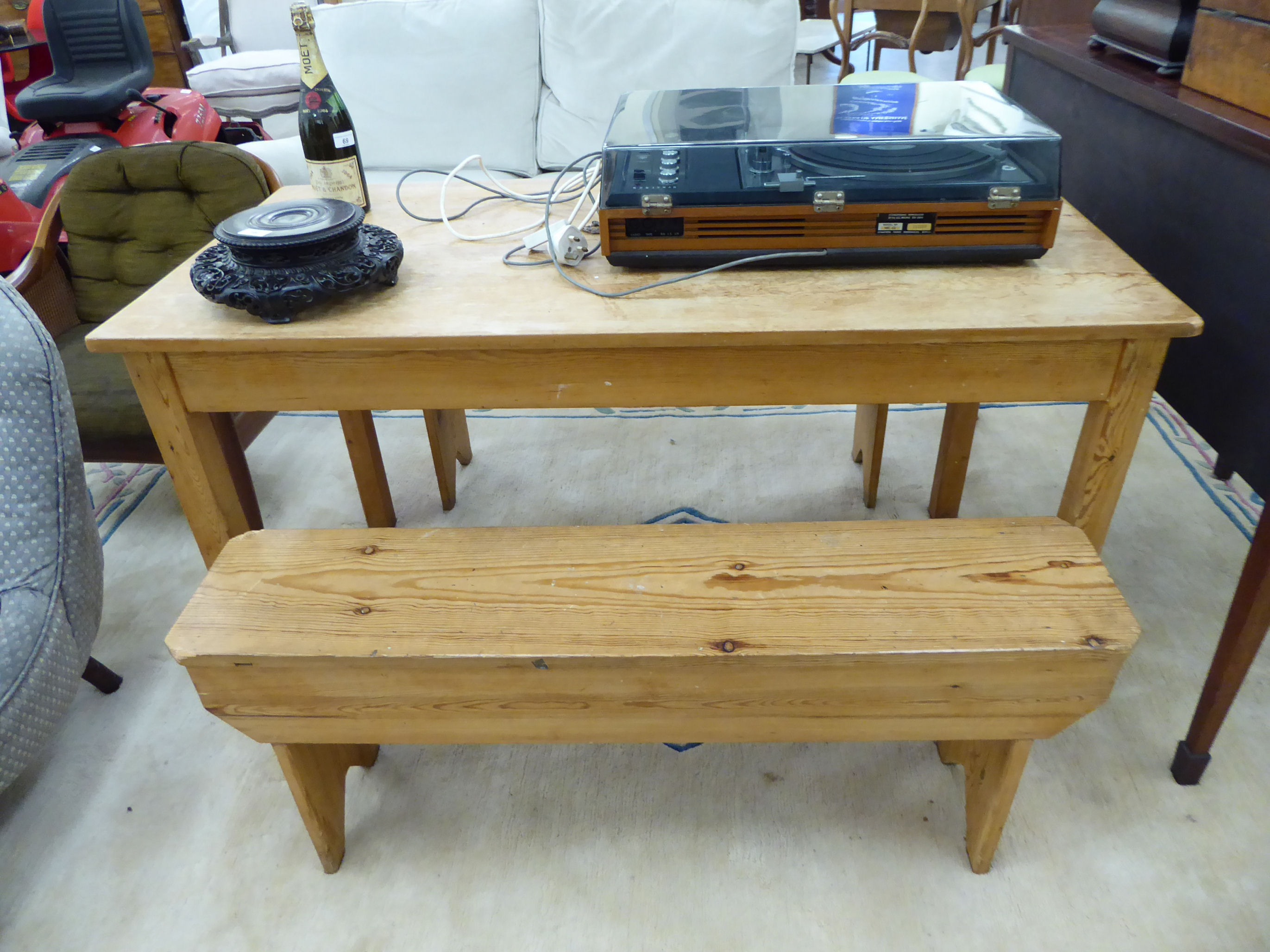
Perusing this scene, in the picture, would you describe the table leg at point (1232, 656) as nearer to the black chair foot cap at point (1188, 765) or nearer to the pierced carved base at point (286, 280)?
the black chair foot cap at point (1188, 765)

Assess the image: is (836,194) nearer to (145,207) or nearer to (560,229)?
(560,229)

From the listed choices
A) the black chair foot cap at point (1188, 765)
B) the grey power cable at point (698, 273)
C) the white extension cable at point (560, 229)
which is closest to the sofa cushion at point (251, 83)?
the white extension cable at point (560, 229)

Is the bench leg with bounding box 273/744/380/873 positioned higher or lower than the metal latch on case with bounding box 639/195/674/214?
lower

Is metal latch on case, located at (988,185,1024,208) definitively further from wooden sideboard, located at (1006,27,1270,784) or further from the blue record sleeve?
wooden sideboard, located at (1006,27,1270,784)

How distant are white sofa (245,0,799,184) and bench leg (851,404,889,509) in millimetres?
1033

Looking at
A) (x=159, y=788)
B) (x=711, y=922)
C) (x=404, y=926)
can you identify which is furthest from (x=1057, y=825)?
(x=159, y=788)

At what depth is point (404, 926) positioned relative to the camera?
110 centimetres

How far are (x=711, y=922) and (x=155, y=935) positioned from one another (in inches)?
29.2

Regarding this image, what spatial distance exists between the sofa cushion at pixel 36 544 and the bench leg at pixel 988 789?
1219mm

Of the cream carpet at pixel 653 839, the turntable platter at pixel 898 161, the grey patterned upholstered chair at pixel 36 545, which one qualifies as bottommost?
the cream carpet at pixel 653 839

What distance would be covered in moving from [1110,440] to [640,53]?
1785 mm

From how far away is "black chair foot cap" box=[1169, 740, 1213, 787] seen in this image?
1212mm

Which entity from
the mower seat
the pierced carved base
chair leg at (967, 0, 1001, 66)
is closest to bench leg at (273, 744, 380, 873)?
the pierced carved base

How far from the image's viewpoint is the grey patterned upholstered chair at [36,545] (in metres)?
1.10
